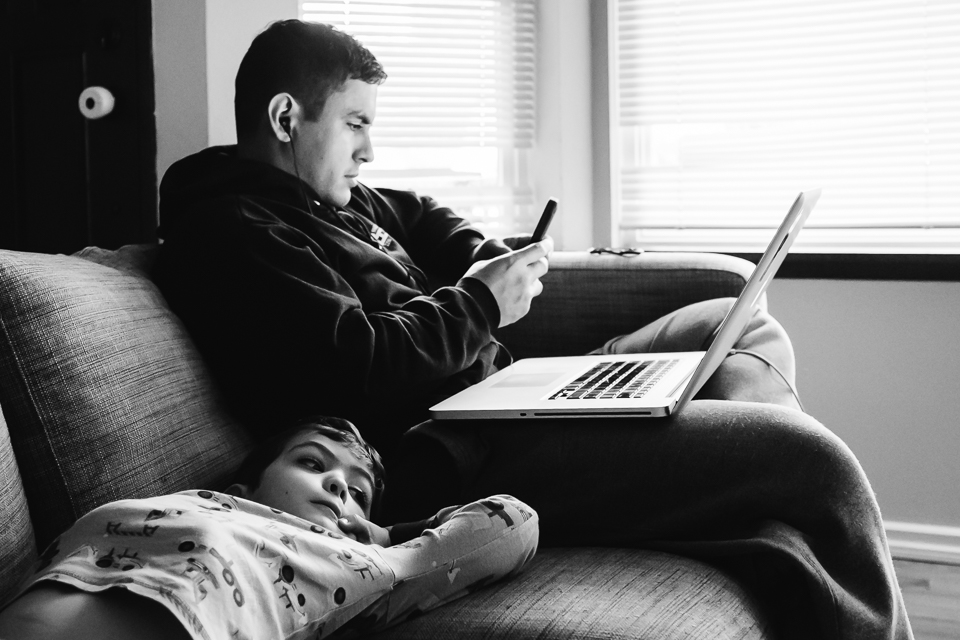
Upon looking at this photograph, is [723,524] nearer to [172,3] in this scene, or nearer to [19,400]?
[19,400]

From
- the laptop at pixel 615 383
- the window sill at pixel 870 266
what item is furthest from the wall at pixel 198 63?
the window sill at pixel 870 266

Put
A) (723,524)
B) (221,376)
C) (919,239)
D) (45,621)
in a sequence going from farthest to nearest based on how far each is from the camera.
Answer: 1. (919,239)
2. (221,376)
3. (723,524)
4. (45,621)

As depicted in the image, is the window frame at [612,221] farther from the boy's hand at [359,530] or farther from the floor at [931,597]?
the boy's hand at [359,530]

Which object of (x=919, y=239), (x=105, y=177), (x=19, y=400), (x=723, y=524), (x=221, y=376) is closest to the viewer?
(x=19, y=400)

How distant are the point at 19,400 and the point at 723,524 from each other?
80cm

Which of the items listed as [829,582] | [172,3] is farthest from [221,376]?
[172,3]

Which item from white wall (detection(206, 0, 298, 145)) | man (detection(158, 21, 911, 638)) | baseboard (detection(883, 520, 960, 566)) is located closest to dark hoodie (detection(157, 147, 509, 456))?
man (detection(158, 21, 911, 638))

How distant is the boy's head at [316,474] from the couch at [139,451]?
0.12 metres

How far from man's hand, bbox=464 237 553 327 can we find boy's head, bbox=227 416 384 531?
38 centimetres

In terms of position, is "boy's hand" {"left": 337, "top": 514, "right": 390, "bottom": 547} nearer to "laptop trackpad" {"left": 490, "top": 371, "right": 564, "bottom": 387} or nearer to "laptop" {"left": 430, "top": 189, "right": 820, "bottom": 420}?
"laptop" {"left": 430, "top": 189, "right": 820, "bottom": 420}

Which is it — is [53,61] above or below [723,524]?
above

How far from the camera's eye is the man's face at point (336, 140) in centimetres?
151

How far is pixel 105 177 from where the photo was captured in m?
2.21

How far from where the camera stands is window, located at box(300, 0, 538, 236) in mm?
2510
